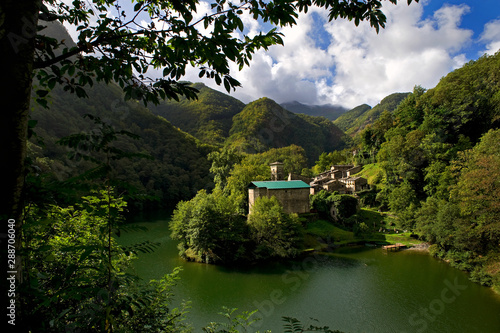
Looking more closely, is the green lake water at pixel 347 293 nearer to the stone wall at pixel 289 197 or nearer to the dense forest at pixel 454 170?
the dense forest at pixel 454 170

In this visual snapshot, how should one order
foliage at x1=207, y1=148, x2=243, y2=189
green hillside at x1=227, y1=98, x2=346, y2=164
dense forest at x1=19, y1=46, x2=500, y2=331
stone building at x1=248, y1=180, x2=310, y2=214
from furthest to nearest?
1. green hillside at x1=227, y1=98, x2=346, y2=164
2. foliage at x1=207, y1=148, x2=243, y2=189
3. stone building at x1=248, y1=180, x2=310, y2=214
4. dense forest at x1=19, y1=46, x2=500, y2=331

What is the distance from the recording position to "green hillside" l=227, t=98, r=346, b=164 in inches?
3150

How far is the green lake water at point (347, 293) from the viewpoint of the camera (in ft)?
38.0

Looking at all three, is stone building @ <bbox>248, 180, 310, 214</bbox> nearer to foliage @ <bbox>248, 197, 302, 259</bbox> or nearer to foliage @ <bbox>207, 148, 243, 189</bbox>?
foliage @ <bbox>248, 197, 302, 259</bbox>

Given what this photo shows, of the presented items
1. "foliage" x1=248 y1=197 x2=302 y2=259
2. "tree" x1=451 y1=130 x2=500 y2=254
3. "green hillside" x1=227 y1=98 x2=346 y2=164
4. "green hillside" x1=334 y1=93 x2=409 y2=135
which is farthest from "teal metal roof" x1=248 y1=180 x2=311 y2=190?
"green hillside" x1=334 y1=93 x2=409 y2=135

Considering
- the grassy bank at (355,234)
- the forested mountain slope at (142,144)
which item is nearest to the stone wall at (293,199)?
the grassy bank at (355,234)

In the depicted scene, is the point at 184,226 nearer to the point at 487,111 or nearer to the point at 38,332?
the point at 38,332

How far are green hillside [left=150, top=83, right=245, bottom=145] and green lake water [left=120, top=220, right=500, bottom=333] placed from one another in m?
65.8

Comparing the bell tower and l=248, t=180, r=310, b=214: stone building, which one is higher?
the bell tower

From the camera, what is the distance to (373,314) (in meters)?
12.1

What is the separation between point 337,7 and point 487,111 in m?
32.5

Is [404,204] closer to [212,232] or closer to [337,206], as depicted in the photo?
[337,206]

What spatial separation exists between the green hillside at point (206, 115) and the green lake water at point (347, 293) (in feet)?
216

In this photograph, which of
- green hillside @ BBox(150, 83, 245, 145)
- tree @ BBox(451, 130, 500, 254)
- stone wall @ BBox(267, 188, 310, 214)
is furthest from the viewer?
green hillside @ BBox(150, 83, 245, 145)
